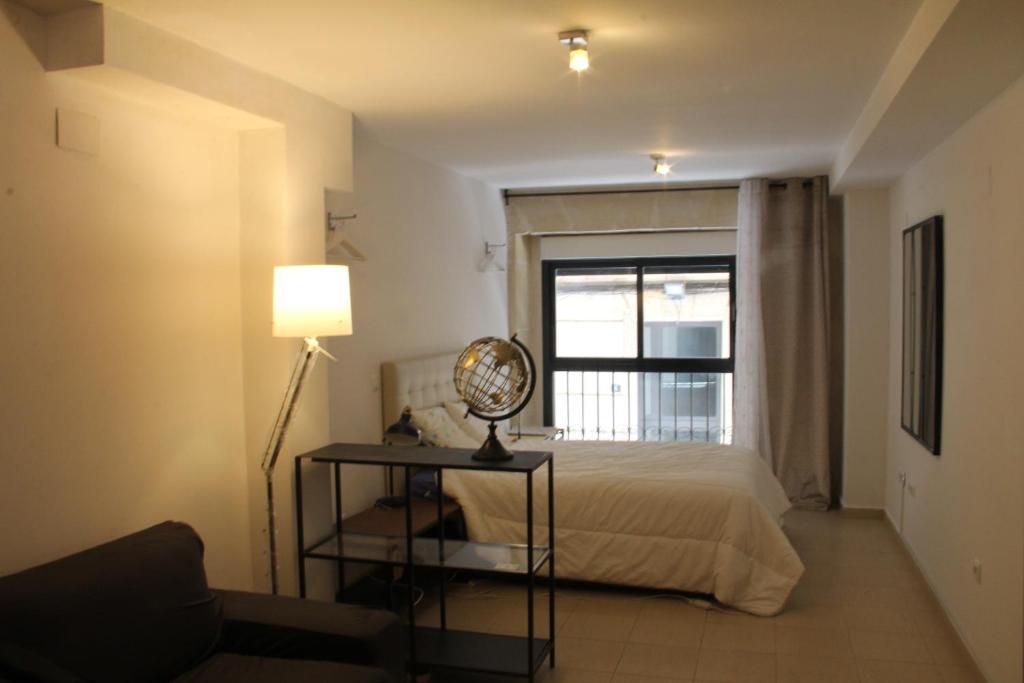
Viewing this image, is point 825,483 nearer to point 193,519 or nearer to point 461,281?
point 461,281

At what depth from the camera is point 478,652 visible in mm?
3369

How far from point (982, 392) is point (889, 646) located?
1218 millimetres

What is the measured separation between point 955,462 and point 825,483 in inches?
99.0

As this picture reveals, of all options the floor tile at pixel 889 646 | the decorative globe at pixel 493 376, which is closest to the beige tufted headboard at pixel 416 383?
the decorative globe at pixel 493 376

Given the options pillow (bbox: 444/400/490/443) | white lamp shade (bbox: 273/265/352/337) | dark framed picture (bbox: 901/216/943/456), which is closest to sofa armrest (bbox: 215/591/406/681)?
white lamp shade (bbox: 273/265/352/337)

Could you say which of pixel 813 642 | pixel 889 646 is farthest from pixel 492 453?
pixel 889 646

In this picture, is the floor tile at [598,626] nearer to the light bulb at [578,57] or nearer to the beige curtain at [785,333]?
the light bulb at [578,57]

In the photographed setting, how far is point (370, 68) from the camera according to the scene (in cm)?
327

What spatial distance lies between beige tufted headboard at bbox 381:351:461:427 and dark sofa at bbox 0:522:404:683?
1.84m

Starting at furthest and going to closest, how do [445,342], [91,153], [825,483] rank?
[825,483]
[445,342]
[91,153]

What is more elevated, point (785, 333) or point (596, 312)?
point (596, 312)

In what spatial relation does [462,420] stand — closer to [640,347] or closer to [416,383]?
[416,383]

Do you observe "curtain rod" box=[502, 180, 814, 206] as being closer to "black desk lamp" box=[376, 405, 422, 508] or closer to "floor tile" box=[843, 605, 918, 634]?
"black desk lamp" box=[376, 405, 422, 508]

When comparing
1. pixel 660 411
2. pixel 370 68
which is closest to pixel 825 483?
pixel 660 411
